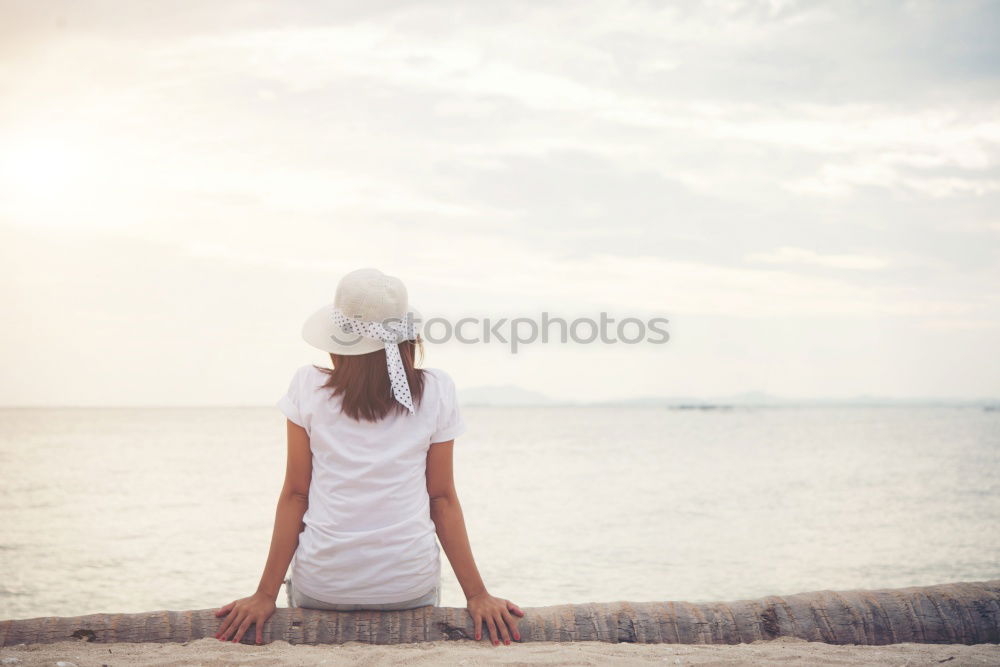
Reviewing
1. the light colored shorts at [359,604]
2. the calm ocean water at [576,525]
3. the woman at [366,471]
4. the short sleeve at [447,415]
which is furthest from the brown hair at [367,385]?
the calm ocean water at [576,525]

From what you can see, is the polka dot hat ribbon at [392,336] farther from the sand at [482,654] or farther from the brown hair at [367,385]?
the sand at [482,654]

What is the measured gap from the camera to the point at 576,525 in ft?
52.0

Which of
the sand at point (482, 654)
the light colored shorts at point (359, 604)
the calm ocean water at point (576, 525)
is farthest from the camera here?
the calm ocean water at point (576, 525)

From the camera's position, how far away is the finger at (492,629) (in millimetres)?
3398

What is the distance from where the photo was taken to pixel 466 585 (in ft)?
11.3

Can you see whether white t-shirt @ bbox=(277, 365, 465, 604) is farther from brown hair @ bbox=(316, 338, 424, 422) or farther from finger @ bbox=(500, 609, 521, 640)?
finger @ bbox=(500, 609, 521, 640)

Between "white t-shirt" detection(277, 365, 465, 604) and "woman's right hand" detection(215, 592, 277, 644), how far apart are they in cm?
23

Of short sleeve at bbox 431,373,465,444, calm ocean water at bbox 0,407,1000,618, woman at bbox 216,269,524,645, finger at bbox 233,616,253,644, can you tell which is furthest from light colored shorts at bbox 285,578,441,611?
calm ocean water at bbox 0,407,1000,618

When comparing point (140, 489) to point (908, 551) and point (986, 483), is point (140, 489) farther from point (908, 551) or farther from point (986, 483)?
point (986, 483)

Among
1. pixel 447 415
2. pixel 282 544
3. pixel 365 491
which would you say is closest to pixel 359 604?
pixel 282 544

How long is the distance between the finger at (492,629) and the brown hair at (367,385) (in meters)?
1.00

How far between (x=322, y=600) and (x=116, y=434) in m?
48.9

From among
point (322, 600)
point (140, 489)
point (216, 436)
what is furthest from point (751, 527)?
point (216, 436)

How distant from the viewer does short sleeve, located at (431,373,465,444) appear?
337cm
